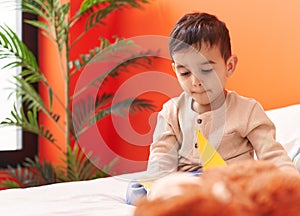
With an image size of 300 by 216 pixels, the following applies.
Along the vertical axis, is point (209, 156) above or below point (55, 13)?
below

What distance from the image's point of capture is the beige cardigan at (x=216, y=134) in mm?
1281

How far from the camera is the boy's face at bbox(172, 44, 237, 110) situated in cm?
123

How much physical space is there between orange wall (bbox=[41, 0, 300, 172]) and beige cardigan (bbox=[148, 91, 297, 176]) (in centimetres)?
67

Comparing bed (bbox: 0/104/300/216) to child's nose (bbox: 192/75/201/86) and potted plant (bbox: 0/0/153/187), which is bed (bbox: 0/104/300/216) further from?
potted plant (bbox: 0/0/153/187)

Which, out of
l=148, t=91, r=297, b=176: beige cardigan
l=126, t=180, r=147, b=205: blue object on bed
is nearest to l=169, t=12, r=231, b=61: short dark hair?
l=148, t=91, r=297, b=176: beige cardigan

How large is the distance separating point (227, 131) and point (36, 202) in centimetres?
52

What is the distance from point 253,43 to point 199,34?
3.03 feet

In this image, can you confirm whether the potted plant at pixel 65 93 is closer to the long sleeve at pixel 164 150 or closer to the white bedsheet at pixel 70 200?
the white bedsheet at pixel 70 200

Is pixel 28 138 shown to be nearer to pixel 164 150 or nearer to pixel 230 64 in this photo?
pixel 164 150

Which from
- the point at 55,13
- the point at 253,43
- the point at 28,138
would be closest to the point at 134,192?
the point at 253,43

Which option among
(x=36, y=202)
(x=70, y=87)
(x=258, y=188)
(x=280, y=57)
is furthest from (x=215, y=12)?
(x=258, y=188)

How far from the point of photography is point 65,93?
8.63 ft

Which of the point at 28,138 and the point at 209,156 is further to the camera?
the point at 28,138

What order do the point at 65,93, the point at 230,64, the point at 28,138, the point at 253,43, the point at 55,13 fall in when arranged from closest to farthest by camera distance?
1. the point at 230,64
2. the point at 253,43
3. the point at 55,13
4. the point at 65,93
5. the point at 28,138
